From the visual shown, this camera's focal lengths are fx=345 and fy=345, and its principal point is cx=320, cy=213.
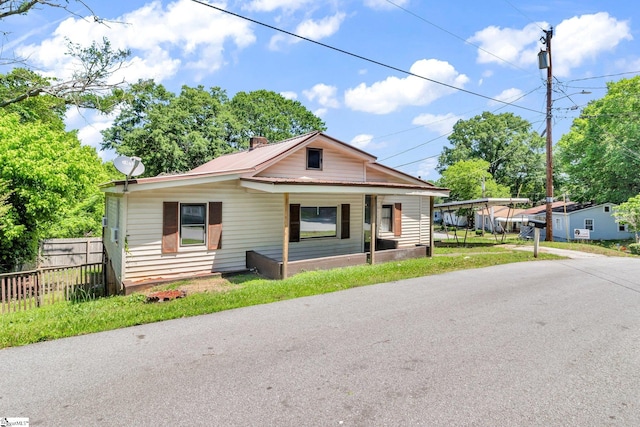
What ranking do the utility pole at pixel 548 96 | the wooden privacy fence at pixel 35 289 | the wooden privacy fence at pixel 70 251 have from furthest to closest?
the utility pole at pixel 548 96 → the wooden privacy fence at pixel 70 251 → the wooden privacy fence at pixel 35 289

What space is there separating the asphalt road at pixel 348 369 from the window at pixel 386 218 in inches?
373

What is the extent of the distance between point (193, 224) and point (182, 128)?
17.9 meters

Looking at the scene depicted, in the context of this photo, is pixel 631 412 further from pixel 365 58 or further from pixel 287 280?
pixel 365 58

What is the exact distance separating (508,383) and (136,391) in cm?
394

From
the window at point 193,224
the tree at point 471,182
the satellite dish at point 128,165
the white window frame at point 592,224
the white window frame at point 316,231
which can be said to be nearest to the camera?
the satellite dish at point 128,165

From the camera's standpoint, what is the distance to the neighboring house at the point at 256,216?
9.35 meters

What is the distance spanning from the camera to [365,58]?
962 cm

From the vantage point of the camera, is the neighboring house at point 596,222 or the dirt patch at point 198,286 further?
the neighboring house at point 596,222

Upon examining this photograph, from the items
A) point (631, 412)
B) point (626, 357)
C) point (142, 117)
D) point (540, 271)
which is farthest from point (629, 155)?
point (142, 117)

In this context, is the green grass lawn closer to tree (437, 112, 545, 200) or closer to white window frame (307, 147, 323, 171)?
white window frame (307, 147, 323, 171)

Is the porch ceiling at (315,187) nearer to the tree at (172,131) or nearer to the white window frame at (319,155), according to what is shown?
the white window frame at (319,155)

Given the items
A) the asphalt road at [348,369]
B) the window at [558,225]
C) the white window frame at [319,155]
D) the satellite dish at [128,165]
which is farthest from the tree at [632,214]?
the satellite dish at [128,165]

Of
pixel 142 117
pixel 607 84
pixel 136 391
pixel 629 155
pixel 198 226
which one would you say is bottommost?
pixel 136 391

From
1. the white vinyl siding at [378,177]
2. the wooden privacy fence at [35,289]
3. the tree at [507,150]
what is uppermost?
the tree at [507,150]
